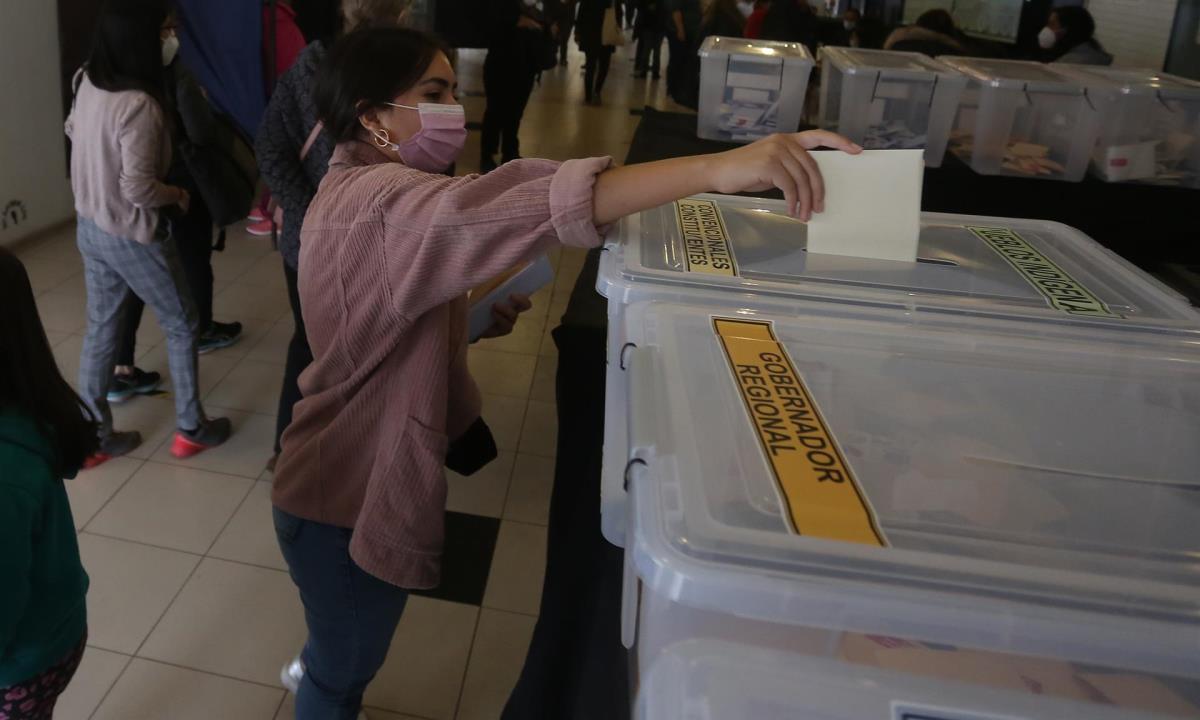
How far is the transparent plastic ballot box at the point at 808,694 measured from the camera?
19.1 inches

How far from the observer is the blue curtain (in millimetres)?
3137

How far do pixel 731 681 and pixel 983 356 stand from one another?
523 millimetres

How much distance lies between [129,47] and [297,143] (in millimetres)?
507

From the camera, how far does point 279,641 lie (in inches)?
76.6

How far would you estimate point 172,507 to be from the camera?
93.3 inches

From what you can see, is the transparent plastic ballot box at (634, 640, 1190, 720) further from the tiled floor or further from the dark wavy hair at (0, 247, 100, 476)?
the tiled floor

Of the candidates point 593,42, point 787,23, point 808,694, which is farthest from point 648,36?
point 808,694

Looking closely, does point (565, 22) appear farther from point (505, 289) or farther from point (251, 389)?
point (505, 289)

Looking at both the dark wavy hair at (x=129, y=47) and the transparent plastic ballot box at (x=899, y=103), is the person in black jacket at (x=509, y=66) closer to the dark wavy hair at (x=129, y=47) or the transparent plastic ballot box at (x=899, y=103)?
the dark wavy hair at (x=129, y=47)

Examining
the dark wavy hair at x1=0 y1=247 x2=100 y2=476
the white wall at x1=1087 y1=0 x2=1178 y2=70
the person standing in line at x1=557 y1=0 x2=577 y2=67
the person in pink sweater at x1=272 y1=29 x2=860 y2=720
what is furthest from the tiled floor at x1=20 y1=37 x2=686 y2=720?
the person standing in line at x1=557 y1=0 x2=577 y2=67

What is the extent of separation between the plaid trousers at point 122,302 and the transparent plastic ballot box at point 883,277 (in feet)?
5.60

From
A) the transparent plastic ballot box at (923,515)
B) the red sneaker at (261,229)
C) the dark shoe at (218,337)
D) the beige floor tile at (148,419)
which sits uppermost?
the transparent plastic ballot box at (923,515)

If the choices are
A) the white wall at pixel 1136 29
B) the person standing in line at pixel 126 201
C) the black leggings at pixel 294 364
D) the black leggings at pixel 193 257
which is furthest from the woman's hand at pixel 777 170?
the white wall at pixel 1136 29

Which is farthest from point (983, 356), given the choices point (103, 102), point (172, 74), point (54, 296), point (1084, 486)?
point (54, 296)
